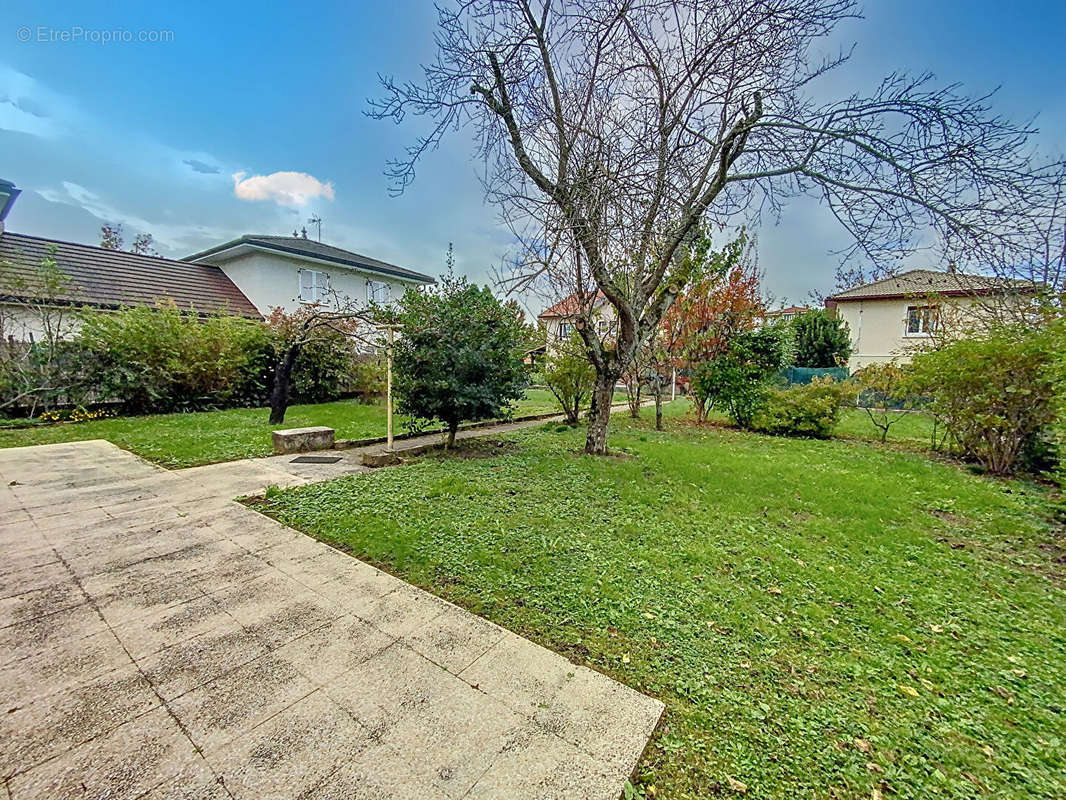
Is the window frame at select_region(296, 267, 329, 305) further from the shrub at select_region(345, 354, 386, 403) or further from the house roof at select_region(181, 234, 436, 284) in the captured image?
the shrub at select_region(345, 354, 386, 403)

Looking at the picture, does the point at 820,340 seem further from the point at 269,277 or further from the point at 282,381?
the point at 269,277

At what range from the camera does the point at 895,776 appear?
164cm

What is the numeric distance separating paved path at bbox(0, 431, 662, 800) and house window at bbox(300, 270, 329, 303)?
15183 mm

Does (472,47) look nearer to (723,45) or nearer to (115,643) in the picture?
(723,45)

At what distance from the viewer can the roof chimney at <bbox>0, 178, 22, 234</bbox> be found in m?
11.1

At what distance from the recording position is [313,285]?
17.0 meters

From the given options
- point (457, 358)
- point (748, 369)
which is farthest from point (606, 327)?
point (748, 369)

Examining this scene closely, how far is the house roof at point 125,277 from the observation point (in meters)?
11.7

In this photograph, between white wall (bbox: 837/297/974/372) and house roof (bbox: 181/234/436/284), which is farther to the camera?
white wall (bbox: 837/297/974/372)

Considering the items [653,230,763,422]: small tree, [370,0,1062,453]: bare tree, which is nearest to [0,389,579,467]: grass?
[370,0,1062,453]: bare tree

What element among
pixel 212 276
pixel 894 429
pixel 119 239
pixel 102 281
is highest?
pixel 119 239

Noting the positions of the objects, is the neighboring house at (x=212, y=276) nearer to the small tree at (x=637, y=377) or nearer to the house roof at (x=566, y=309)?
the house roof at (x=566, y=309)

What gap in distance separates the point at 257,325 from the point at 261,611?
12.0 m

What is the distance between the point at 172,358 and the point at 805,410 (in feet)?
47.4
